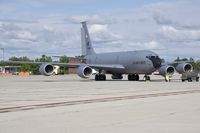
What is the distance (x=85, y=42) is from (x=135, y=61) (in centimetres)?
1550

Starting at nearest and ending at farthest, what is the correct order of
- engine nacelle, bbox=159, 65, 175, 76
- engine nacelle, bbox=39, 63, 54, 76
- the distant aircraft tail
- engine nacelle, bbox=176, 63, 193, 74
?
engine nacelle, bbox=39, 63, 54, 76 → engine nacelle, bbox=159, 65, 175, 76 → engine nacelle, bbox=176, 63, 193, 74 → the distant aircraft tail

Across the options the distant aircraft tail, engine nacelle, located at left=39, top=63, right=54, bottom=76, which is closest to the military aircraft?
engine nacelle, located at left=39, top=63, right=54, bottom=76

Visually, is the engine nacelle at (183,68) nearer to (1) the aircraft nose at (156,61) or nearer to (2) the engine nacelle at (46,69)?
(1) the aircraft nose at (156,61)

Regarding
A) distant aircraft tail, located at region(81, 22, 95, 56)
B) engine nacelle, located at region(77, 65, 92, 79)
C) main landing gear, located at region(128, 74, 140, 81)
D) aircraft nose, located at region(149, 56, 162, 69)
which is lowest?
main landing gear, located at region(128, 74, 140, 81)

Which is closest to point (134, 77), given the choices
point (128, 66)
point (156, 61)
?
point (128, 66)

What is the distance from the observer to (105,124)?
11.8m

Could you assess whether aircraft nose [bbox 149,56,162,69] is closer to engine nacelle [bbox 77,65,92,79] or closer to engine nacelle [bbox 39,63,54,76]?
engine nacelle [bbox 77,65,92,79]

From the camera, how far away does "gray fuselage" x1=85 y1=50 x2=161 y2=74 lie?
4965cm

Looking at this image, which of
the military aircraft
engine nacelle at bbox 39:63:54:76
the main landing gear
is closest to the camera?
the military aircraft

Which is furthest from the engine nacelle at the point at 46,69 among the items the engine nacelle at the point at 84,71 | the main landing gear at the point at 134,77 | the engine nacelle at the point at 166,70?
the engine nacelle at the point at 166,70

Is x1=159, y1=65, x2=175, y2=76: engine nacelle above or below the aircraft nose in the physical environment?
below

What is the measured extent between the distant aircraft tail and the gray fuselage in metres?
7.05

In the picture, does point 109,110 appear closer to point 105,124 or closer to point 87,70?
point 105,124

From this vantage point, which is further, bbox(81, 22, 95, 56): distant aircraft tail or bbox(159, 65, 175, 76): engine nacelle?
bbox(81, 22, 95, 56): distant aircraft tail
